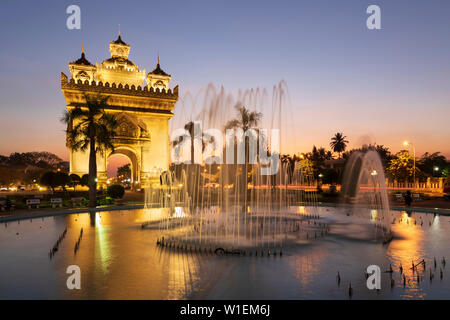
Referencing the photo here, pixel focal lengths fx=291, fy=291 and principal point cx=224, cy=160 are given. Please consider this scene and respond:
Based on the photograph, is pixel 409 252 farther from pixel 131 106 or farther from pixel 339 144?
pixel 339 144

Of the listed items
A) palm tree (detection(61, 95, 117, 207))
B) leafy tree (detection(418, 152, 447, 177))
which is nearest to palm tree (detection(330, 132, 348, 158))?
leafy tree (detection(418, 152, 447, 177))

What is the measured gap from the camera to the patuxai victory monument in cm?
3909

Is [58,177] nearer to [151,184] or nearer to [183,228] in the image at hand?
[151,184]

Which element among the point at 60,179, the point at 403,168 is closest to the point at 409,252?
the point at 60,179

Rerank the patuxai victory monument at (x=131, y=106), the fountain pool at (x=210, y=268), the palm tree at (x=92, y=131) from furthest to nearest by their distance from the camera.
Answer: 1. the patuxai victory monument at (x=131, y=106)
2. the palm tree at (x=92, y=131)
3. the fountain pool at (x=210, y=268)

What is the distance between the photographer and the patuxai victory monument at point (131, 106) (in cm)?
3909

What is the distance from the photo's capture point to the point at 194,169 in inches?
1626

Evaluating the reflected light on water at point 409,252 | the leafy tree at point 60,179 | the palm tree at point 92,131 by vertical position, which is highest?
the palm tree at point 92,131

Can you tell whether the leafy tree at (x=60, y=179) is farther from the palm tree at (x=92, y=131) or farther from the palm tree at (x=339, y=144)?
the palm tree at (x=339, y=144)

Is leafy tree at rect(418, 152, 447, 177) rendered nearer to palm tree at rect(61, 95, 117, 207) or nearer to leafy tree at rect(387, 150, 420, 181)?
leafy tree at rect(387, 150, 420, 181)

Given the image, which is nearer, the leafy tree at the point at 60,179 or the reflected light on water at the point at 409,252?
the reflected light on water at the point at 409,252

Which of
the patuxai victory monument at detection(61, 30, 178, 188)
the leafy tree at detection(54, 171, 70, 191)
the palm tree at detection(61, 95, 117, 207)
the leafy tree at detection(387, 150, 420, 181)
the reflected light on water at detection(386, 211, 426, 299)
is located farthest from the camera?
the leafy tree at detection(387, 150, 420, 181)

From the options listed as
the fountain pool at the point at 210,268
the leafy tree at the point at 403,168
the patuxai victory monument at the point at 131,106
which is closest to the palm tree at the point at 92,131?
the fountain pool at the point at 210,268
